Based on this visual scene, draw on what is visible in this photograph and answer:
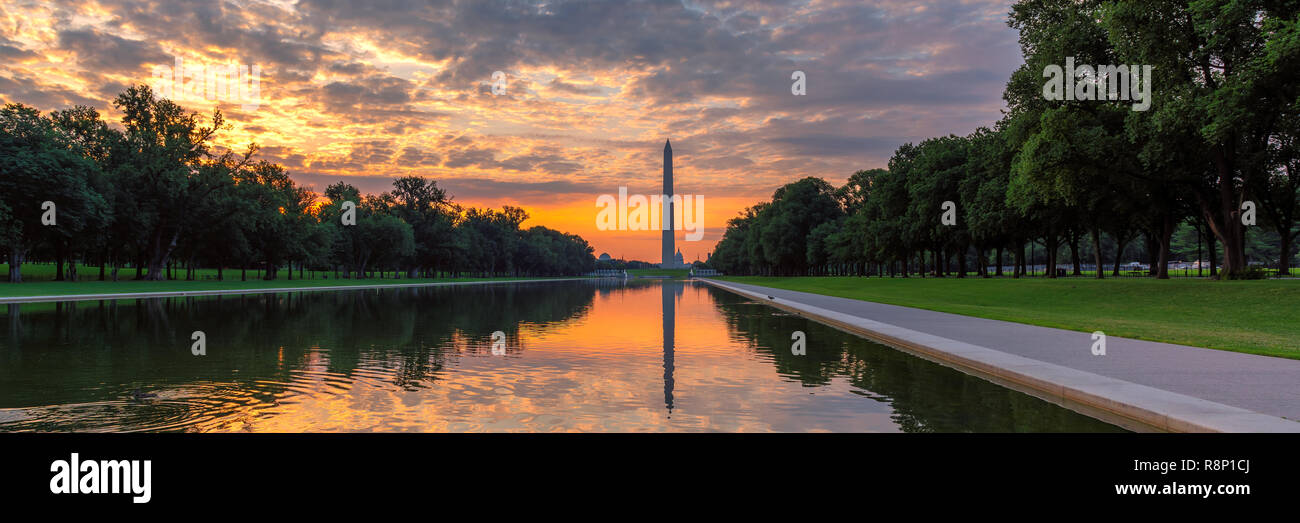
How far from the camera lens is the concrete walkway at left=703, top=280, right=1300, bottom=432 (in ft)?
24.8

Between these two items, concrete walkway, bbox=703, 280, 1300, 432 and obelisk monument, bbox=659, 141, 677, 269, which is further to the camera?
obelisk monument, bbox=659, 141, 677, 269

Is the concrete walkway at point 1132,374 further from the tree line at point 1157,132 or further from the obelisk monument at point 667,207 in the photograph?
the obelisk monument at point 667,207

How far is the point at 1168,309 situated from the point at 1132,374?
65.5 ft

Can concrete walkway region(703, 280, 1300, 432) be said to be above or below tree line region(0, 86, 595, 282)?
below

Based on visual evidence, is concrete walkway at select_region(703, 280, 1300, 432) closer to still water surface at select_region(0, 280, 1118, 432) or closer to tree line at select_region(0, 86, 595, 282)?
still water surface at select_region(0, 280, 1118, 432)

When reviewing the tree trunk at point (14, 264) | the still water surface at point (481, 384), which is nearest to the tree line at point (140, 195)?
the tree trunk at point (14, 264)

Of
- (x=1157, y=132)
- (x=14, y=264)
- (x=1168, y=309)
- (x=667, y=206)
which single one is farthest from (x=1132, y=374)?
(x=667, y=206)

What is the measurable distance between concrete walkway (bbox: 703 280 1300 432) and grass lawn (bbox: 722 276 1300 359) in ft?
5.54

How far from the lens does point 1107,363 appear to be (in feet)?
39.1

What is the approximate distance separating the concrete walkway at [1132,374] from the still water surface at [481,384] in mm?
572

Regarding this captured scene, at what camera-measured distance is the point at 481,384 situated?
430 inches

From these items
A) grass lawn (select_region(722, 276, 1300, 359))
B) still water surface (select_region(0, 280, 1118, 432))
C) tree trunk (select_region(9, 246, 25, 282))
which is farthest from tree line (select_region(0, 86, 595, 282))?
grass lawn (select_region(722, 276, 1300, 359))
